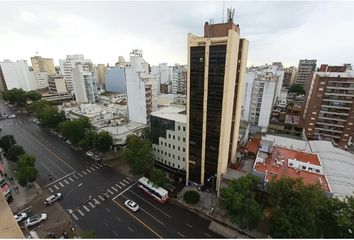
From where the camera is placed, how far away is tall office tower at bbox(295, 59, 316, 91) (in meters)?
132

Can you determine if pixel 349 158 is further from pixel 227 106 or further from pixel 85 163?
pixel 85 163

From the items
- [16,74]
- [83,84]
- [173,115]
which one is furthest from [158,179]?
[16,74]

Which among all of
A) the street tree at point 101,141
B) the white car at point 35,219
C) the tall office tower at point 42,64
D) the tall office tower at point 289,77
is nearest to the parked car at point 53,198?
the white car at point 35,219

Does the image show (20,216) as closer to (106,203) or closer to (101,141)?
(106,203)

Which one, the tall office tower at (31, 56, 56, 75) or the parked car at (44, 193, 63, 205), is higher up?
the tall office tower at (31, 56, 56, 75)

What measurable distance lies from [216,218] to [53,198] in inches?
1255

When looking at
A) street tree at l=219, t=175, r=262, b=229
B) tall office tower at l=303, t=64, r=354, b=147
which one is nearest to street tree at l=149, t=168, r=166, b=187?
street tree at l=219, t=175, r=262, b=229

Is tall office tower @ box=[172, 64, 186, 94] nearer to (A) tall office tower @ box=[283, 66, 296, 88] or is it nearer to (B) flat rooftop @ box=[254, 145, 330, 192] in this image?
(A) tall office tower @ box=[283, 66, 296, 88]

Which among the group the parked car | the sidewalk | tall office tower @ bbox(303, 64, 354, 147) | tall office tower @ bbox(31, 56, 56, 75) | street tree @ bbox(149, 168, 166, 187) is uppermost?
tall office tower @ bbox(31, 56, 56, 75)

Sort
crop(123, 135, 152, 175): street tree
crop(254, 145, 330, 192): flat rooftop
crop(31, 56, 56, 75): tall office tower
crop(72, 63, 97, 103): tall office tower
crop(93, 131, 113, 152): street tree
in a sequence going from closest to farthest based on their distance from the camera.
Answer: crop(254, 145, 330, 192): flat rooftop, crop(123, 135, 152, 175): street tree, crop(93, 131, 113, 152): street tree, crop(72, 63, 97, 103): tall office tower, crop(31, 56, 56, 75): tall office tower

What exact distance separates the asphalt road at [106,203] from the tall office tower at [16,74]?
103268 mm

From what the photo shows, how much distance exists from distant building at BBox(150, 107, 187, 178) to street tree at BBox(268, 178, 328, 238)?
19726 mm

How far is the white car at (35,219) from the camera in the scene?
102 ft

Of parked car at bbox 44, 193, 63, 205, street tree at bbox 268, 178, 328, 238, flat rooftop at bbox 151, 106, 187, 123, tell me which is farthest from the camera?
flat rooftop at bbox 151, 106, 187, 123
